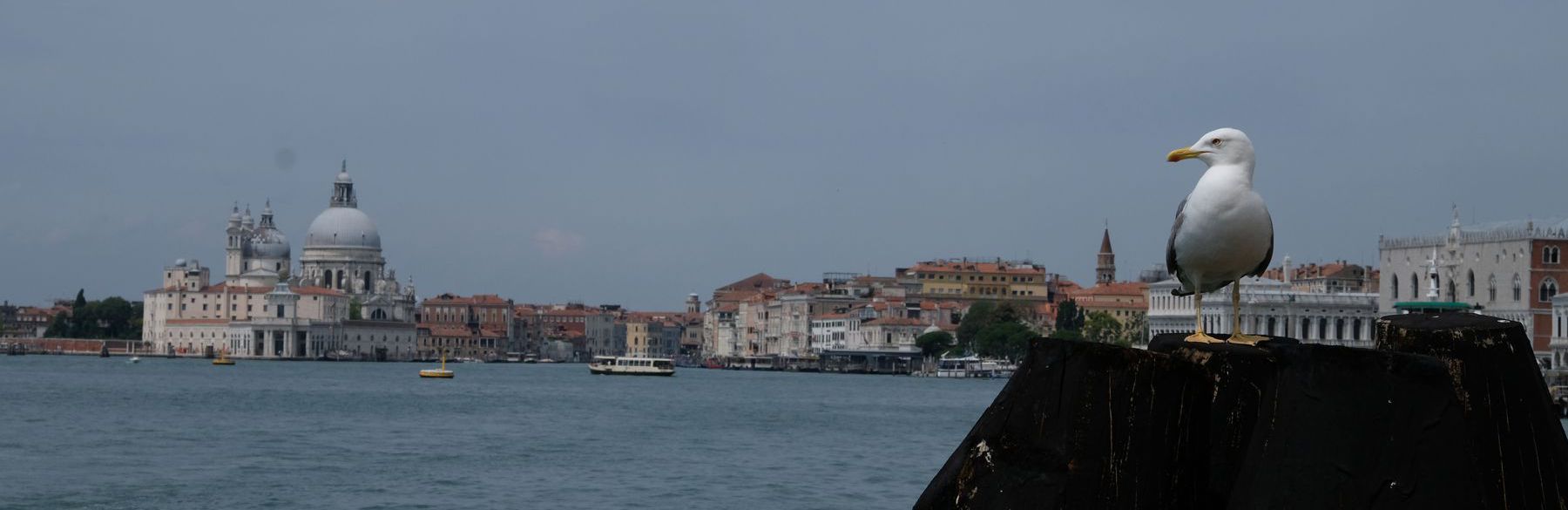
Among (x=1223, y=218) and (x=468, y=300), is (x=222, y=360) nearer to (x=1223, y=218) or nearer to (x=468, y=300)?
(x=468, y=300)

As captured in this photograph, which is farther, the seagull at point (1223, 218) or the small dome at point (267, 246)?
the small dome at point (267, 246)

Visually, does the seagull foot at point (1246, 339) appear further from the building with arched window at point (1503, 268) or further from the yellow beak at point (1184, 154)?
the building with arched window at point (1503, 268)

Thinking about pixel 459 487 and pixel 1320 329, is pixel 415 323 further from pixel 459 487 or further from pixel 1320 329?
pixel 459 487

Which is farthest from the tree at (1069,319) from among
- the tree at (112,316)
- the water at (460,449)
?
the tree at (112,316)

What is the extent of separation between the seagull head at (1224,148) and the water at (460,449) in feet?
47.8

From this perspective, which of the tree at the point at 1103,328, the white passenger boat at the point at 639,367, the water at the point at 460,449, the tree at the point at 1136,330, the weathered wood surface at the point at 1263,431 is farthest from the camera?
the tree at the point at 1136,330

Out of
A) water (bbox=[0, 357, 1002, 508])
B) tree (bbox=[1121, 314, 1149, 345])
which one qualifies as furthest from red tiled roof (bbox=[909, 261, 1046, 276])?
water (bbox=[0, 357, 1002, 508])

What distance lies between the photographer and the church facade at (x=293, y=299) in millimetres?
128875

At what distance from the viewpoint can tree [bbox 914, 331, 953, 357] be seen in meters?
99.3

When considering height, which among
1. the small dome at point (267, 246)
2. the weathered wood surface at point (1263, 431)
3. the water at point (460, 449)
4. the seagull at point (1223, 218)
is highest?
the small dome at point (267, 246)

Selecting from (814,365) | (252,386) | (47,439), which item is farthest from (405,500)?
(814,365)

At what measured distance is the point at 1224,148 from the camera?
20.5 feet

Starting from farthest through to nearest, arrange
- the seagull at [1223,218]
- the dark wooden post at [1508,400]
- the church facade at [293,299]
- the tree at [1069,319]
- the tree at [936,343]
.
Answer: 1. the church facade at [293,299]
2. the tree at [936,343]
3. the tree at [1069,319]
4. the seagull at [1223,218]
5. the dark wooden post at [1508,400]

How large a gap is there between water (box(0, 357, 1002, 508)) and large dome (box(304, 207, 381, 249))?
80309 mm
